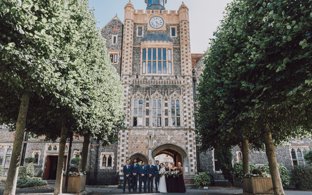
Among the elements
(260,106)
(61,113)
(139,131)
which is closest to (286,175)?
(139,131)

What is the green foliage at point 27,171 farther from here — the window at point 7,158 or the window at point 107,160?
the window at point 107,160

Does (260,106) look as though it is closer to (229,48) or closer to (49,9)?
(229,48)

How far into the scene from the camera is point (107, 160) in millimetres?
26344

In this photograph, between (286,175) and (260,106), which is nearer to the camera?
(260,106)

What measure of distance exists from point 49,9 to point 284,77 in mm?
8906

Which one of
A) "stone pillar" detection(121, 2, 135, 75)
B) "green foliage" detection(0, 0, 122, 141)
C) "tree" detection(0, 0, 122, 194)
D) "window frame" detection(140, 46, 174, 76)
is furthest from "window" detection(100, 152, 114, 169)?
"tree" detection(0, 0, 122, 194)

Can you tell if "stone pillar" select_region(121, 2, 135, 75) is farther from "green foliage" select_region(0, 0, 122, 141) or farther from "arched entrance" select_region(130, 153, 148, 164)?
"green foliage" select_region(0, 0, 122, 141)

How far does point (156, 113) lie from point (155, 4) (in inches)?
622

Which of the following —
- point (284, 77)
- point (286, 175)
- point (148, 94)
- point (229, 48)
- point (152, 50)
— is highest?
point (152, 50)

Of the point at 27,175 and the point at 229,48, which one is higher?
the point at 229,48

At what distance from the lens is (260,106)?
32.1 feet

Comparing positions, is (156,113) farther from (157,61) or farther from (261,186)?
(261,186)

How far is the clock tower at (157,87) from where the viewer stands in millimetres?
24938

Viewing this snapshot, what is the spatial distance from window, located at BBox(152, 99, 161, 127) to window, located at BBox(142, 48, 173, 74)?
366cm
